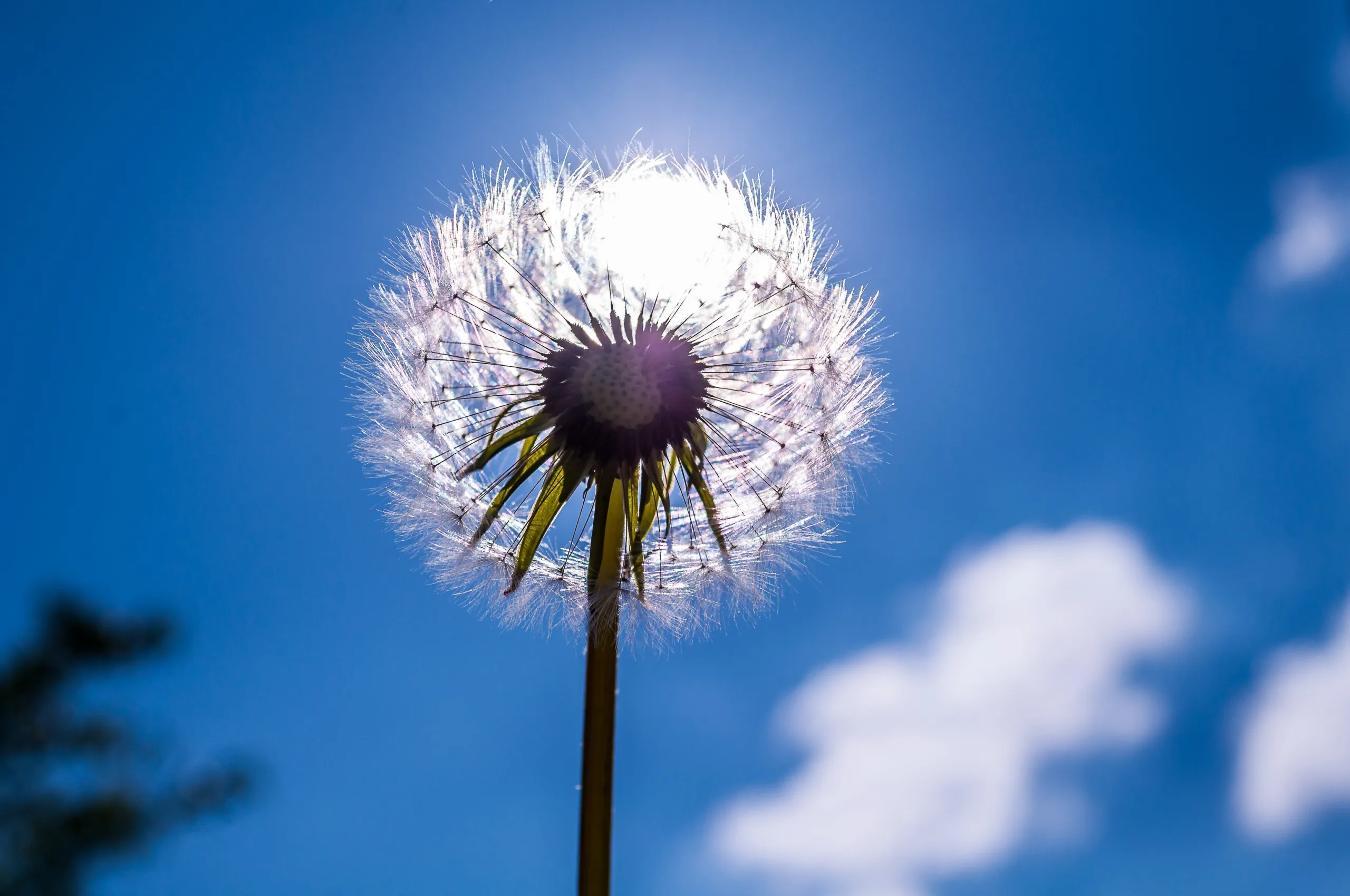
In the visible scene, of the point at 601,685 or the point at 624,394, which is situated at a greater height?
the point at 624,394

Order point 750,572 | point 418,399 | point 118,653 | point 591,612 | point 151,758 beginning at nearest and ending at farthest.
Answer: point 591,612, point 750,572, point 418,399, point 151,758, point 118,653

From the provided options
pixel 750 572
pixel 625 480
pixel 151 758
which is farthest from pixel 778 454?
pixel 151 758

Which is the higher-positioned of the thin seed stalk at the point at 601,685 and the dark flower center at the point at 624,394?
the dark flower center at the point at 624,394

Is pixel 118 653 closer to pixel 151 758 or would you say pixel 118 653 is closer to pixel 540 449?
pixel 151 758

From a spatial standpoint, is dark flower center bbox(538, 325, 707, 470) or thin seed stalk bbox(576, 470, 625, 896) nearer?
thin seed stalk bbox(576, 470, 625, 896)

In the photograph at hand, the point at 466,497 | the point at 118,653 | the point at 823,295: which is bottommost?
the point at 466,497
